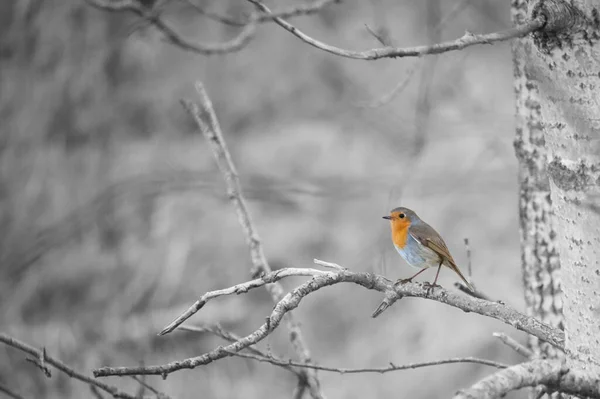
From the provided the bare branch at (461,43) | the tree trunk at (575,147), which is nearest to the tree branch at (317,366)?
A: the tree trunk at (575,147)

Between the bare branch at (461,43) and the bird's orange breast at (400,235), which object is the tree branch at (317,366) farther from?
the bird's orange breast at (400,235)

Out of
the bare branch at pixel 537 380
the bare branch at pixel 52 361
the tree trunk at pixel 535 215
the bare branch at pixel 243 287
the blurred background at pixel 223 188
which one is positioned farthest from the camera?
the blurred background at pixel 223 188

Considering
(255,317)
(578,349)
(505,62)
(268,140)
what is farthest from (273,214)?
(578,349)

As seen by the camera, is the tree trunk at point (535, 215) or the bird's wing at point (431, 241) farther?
the bird's wing at point (431, 241)

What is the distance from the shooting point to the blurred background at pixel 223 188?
21.1 feet

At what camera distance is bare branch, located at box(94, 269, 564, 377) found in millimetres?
1214

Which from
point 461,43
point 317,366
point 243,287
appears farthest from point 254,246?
point 461,43

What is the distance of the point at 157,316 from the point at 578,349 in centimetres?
543

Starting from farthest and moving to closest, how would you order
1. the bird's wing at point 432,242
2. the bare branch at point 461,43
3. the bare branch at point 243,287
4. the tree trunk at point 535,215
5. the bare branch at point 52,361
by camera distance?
the bird's wing at point 432,242, the tree trunk at point 535,215, the bare branch at point 52,361, the bare branch at point 243,287, the bare branch at point 461,43

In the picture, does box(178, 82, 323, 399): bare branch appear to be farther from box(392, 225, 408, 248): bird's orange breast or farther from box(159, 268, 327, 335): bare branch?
box(392, 225, 408, 248): bird's orange breast

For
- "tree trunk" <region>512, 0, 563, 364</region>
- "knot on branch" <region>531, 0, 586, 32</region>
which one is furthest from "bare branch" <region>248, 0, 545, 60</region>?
"tree trunk" <region>512, 0, 563, 364</region>

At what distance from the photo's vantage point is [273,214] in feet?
25.0

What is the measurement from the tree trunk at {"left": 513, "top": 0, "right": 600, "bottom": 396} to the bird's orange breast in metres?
1.29

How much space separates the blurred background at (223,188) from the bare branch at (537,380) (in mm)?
5020
